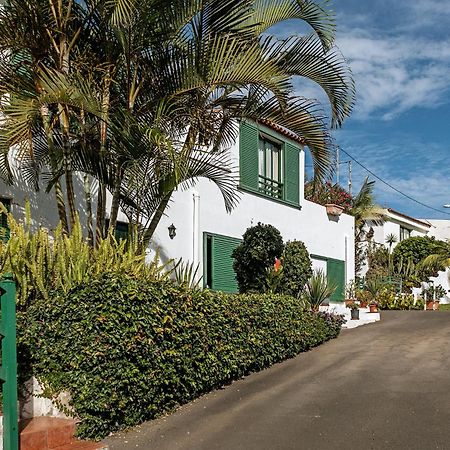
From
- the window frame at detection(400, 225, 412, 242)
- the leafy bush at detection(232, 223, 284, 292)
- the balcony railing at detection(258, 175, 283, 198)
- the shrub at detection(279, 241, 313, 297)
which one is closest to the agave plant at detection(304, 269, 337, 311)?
the shrub at detection(279, 241, 313, 297)

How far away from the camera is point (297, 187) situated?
695 inches

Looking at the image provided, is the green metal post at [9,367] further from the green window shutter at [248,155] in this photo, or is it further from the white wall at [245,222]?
the green window shutter at [248,155]

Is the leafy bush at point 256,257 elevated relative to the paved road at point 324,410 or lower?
elevated

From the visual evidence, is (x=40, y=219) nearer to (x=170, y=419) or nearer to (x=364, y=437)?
(x=170, y=419)

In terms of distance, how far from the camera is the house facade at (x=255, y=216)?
13164 mm

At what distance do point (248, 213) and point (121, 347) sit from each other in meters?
8.99

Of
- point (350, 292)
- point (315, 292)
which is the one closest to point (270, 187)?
point (315, 292)

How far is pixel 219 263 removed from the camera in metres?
14.1

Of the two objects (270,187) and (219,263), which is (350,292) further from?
(219,263)

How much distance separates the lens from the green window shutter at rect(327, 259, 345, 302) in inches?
762

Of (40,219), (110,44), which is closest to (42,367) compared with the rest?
(40,219)

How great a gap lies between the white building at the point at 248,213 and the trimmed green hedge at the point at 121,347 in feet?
10.7

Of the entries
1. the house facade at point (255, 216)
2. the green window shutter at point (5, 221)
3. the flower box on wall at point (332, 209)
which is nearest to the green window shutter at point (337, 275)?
the house facade at point (255, 216)

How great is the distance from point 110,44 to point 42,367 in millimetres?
4390
